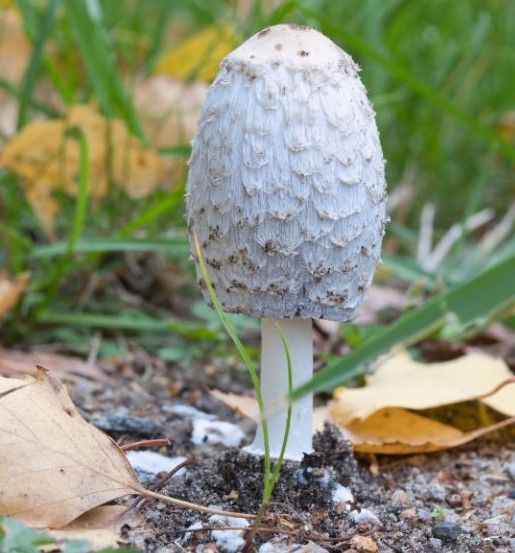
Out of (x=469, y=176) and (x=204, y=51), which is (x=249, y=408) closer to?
(x=204, y=51)

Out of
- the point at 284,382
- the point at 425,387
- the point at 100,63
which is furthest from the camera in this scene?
the point at 100,63

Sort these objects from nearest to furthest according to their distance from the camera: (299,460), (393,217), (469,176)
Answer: (299,460) → (393,217) → (469,176)

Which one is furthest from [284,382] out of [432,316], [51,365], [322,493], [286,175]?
[51,365]

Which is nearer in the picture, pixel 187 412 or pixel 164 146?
pixel 187 412

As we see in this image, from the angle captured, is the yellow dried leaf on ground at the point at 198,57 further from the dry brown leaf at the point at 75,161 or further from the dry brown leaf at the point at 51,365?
the dry brown leaf at the point at 51,365

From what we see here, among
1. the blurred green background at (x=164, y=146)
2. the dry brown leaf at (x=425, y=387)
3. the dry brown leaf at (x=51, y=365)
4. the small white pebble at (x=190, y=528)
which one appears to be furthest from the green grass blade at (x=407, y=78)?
the small white pebble at (x=190, y=528)

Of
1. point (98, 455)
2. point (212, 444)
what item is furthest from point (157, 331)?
point (98, 455)

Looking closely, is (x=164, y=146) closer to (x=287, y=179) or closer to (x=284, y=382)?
(x=284, y=382)
